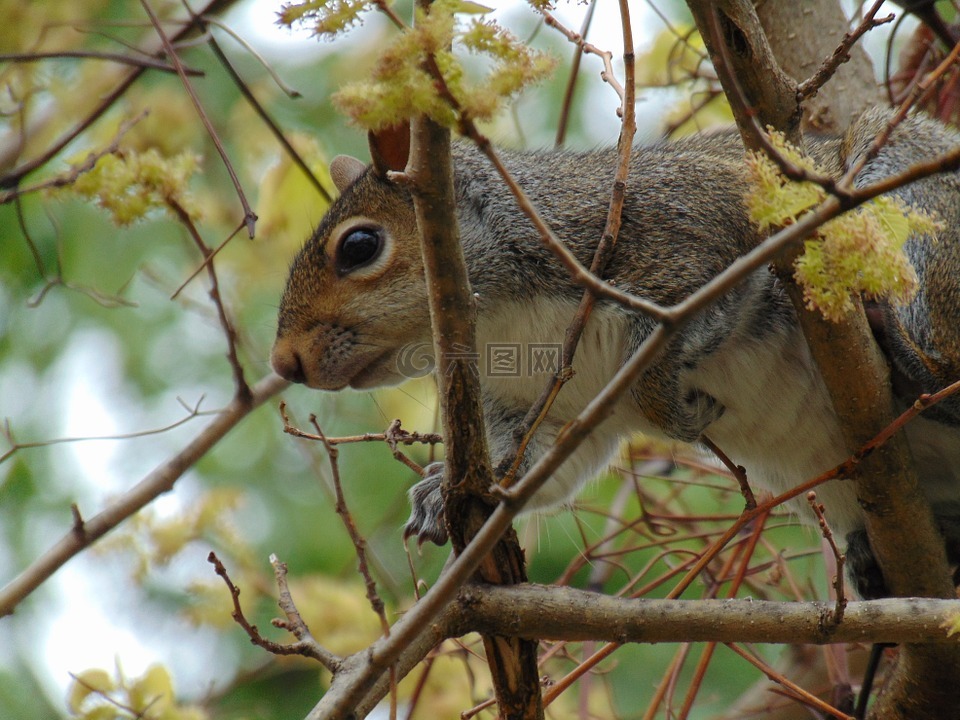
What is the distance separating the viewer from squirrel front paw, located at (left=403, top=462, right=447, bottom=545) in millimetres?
2494

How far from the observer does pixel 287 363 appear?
263 centimetres

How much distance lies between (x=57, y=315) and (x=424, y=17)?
14.3 feet

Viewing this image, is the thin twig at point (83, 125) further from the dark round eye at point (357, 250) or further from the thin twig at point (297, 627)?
the thin twig at point (297, 627)

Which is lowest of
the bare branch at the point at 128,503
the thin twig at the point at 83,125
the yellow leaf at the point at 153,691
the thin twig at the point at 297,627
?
the yellow leaf at the point at 153,691

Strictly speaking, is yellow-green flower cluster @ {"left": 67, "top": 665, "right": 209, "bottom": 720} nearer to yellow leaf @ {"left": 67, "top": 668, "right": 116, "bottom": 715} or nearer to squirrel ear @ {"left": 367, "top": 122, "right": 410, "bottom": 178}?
yellow leaf @ {"left": 67, "top": 668, "right": 116, "bottom": 715}

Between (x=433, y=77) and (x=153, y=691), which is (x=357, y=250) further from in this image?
(x=433, y=77)

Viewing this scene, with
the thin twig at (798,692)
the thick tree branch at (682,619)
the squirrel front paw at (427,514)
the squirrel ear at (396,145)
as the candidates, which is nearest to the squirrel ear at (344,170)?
the squirrel ear at (396,145)

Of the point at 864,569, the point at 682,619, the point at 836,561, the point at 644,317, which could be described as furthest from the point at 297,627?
the point at 864,569

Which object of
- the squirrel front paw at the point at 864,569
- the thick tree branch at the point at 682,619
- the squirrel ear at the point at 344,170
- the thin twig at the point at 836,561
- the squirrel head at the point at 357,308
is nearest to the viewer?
the thin twig at the point at 836,561

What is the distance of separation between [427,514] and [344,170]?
1.17 m

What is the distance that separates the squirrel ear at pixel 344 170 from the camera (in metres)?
3.17

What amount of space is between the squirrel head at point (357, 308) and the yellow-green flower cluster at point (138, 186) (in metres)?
0.40

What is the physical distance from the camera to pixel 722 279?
1161 mm

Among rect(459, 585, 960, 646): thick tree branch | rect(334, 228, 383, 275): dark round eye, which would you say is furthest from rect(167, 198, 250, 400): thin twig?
rect(459, 585, 960, 646): thick tree branch
